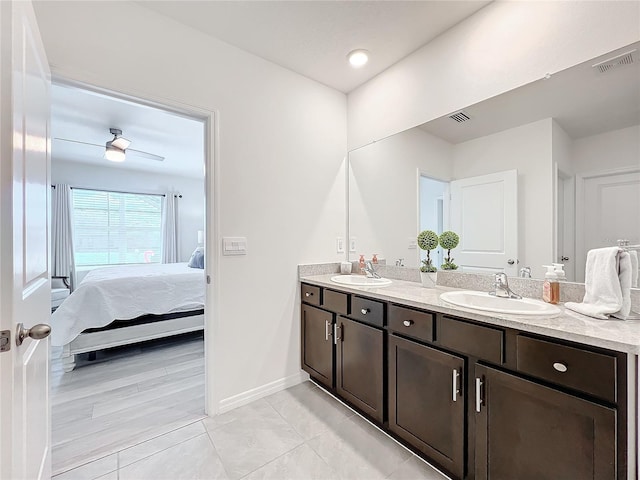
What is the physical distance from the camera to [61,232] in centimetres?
462

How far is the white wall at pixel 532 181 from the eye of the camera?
1.53 m

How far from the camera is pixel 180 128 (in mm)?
3352

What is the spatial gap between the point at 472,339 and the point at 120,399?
243 centimetres

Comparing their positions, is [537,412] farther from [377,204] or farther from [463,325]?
[377,204]

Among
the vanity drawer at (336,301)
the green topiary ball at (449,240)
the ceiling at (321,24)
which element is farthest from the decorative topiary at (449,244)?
the ceiling at (321,24)

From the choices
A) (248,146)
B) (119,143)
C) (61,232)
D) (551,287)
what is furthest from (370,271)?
(61,232)

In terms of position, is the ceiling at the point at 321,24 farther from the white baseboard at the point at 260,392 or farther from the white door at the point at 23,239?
the white baseboard at the point at 260,392

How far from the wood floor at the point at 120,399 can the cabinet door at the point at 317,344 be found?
2.70 ft

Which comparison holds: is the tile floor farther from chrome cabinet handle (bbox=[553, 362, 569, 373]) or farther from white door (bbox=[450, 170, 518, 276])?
white door (bbox=[450, 170, 518, 276])

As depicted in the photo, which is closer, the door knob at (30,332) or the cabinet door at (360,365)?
the door knob at (30,332)

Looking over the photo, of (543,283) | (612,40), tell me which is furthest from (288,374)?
(612,40)

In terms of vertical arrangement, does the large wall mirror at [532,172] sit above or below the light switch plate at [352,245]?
above

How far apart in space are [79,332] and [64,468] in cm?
136

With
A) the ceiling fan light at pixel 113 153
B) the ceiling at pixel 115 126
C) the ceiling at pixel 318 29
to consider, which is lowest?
the ceiling fan light at pixel 113 153
